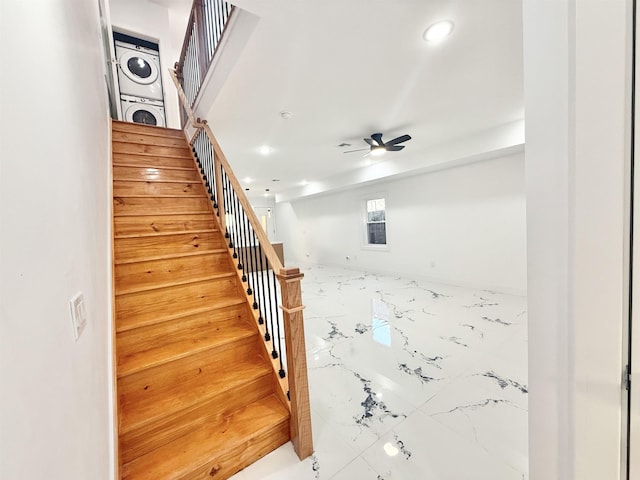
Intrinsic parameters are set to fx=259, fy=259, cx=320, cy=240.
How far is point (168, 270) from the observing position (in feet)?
7.11

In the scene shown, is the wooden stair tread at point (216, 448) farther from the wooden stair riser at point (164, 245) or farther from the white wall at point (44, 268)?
A: the wooden stair riser at point (164, 245)

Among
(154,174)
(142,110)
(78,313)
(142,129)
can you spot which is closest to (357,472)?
(78,313)

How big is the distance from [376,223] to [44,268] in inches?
239

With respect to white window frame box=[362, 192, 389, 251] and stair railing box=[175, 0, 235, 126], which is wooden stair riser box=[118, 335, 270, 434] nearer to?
stair railing box=[175, 0, 235, 126]

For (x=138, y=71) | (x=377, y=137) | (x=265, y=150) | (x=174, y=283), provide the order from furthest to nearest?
1. (x=138, y=71)
2. (x=265, y=150)
3. (x=377, y=137)
4. (x=174, y=283)

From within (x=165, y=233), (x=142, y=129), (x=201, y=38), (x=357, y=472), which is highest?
(x=201, y=38)

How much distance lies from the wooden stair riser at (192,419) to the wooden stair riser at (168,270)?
3.02 feet

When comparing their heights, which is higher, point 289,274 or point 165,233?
point 165,233

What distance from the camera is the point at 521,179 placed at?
3.84m

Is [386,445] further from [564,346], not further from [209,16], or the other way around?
[209,16]

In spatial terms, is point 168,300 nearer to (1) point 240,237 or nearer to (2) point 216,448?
(1) point 240,237

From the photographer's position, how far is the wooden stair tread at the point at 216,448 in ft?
4.23

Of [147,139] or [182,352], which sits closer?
[182,352]

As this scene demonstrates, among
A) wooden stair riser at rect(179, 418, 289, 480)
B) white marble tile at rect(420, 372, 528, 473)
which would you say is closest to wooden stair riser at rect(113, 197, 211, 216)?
wooden stair riser at rect(179, 418, 289, 480)
